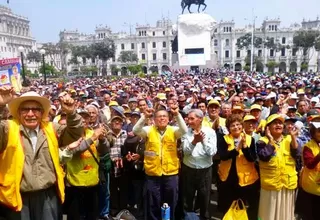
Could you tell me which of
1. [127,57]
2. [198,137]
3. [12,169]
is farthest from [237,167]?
[127,57]

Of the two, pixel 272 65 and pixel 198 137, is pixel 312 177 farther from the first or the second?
pixel 272 65

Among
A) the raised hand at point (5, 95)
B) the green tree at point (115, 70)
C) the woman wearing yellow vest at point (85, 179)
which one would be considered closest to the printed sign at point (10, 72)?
the woman wearing yellow vest at point (85, 179)

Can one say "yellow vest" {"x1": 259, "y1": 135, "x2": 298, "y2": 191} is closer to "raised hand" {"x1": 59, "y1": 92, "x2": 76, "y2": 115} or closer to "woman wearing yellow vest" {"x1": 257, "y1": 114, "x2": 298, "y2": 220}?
"woman wearing yellow vest" {"x1": 257, "y1": 114, "x2": 298, "y2": 220}

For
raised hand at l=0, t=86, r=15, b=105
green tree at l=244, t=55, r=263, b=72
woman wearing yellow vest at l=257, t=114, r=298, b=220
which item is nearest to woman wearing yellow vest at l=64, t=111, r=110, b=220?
raised hand at l=0, t=86, r=15, b=105

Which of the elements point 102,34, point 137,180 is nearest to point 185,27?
point 137,180

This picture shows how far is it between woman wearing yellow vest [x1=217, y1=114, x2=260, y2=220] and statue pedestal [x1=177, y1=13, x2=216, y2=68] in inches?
1040

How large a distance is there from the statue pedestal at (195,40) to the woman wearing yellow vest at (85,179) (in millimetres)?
26629

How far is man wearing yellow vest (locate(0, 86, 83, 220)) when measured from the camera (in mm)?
2557

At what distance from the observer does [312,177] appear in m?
3.43

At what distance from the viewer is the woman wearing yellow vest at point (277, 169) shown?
3514 mm

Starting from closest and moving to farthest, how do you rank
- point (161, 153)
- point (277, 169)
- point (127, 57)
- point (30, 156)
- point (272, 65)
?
point (30, 156)
point (277, 169)
point (161, 153)
point (272, 65)
point (127, 57)

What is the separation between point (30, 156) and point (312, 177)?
2.84m

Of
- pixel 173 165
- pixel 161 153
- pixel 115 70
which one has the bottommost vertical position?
pixel 173 165

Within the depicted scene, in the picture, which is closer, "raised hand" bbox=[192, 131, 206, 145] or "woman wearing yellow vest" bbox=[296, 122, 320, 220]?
"woman wearing yellow vest" bbox=[296, 122, 320, 220]
